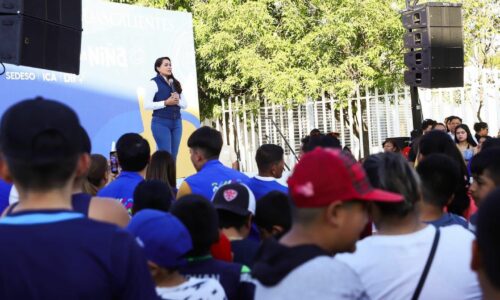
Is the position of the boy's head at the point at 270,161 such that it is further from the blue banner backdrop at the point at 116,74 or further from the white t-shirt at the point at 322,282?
the blue banner backdrop at the point at 116,74

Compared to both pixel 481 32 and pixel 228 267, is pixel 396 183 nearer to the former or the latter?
pixel 228 267

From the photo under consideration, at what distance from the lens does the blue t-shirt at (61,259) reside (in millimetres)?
2242

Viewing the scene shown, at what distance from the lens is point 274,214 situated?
14.3 ft

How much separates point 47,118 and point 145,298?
1.82 feet

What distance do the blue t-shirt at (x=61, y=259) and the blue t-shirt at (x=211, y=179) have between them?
3374 millimetres

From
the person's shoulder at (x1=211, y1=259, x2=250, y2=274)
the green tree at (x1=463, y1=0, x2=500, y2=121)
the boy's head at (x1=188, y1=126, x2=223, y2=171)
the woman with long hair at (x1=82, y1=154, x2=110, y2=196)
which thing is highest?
the green tree at (x1=463, y1=0, x2=500, y2=121)

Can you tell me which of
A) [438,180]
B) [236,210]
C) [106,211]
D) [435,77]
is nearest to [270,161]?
[236,210]

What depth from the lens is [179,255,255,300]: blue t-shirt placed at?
11.0 ft

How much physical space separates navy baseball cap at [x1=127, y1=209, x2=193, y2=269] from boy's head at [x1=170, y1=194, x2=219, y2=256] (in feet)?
1.52

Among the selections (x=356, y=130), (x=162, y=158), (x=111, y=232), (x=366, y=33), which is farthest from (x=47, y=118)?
(x=356, y=130)

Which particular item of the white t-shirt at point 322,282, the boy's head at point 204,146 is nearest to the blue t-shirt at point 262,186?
the boy's head at point 204,146

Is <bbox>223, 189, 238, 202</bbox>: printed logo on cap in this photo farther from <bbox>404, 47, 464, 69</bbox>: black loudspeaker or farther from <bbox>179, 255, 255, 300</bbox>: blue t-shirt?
<bbox>404, 47, 464, 69</bbox>: black loudspeaker

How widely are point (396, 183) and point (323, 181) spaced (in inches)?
31.2

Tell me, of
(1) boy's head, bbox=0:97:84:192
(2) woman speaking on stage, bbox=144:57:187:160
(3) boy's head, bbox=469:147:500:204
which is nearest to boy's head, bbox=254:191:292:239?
(3) boy's head, bbox=469:147:500:204
